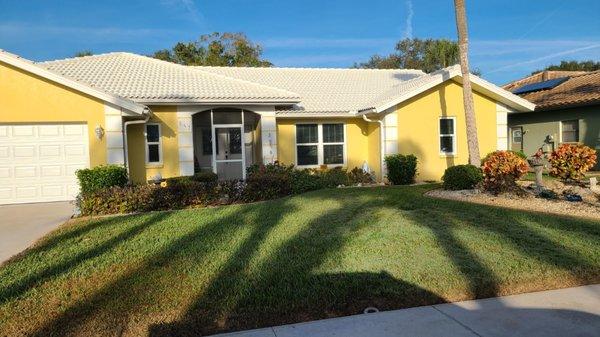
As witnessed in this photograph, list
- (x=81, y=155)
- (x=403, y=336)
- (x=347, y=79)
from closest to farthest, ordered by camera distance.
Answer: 1. (x=403, y=336)
2. (x=81, y=155)
3. (x=347, y=79)

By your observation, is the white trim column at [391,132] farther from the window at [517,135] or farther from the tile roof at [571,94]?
the window at [517,135]

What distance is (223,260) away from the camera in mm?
6160

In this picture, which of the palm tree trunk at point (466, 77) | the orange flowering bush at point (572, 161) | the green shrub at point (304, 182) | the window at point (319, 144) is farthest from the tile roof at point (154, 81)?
the orange flowering bush at point (572, 161)

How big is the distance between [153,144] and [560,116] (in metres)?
18.3

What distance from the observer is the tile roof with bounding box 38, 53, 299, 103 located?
580 inches

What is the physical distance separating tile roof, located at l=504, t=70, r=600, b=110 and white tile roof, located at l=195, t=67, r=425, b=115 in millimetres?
6358

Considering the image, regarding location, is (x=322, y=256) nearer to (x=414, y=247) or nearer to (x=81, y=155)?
(x=414, y=247)

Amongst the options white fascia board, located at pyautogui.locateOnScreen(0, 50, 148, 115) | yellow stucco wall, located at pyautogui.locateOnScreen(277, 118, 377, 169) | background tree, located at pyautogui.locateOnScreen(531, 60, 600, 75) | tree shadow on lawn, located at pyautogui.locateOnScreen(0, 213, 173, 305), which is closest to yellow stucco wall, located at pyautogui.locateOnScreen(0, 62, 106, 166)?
white fascia board, located at pyautogui.locateOnScreen(0, 50, 148, 115)

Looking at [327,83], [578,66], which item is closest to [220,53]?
[327,83]

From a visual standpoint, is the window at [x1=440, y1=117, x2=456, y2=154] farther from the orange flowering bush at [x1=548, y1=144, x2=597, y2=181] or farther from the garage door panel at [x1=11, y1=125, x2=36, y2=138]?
the garage door panel at [x1=11, y1=125, x2=36, y2=138]

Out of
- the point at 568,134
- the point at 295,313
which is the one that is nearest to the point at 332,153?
the point at 568,134

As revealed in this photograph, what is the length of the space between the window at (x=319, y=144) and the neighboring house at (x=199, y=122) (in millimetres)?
A: 41

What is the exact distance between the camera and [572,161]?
37.9ft

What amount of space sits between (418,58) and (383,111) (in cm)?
3547
